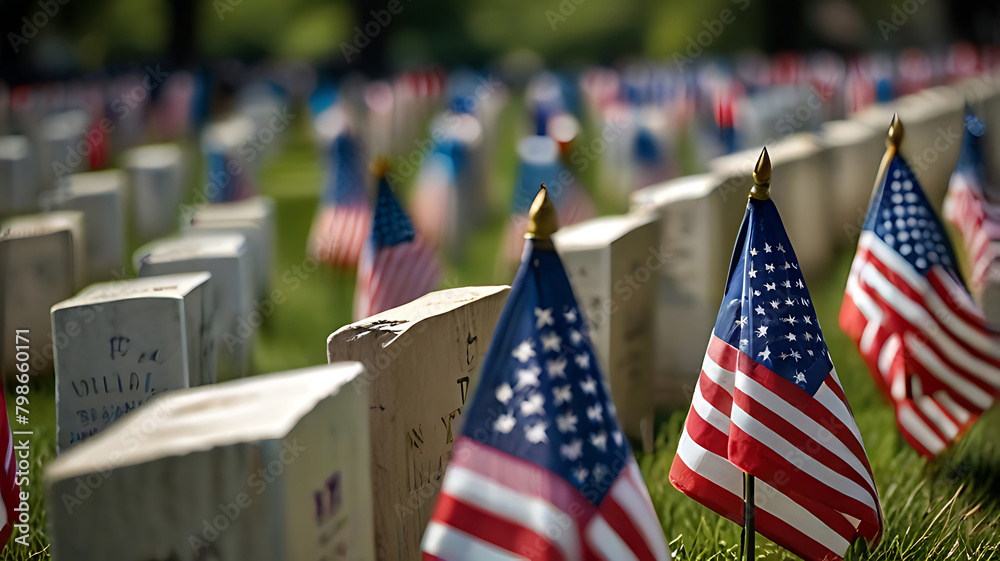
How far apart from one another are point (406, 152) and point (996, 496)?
647 inches

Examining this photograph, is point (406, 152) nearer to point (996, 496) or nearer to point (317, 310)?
point (317, 310)

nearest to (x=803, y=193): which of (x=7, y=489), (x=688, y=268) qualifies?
(x=688, y=268)

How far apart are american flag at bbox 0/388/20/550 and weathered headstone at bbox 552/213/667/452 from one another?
9.18ft

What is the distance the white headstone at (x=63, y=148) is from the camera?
15.1 metres

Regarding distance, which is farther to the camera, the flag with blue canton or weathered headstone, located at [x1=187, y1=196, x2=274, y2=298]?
weathered headstone, located at [x1=187, y1=196, x2=274, y2=298]

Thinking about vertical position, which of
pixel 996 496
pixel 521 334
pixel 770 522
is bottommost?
pixel 996 496

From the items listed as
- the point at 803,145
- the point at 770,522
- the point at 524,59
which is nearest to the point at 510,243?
the point at 803,145

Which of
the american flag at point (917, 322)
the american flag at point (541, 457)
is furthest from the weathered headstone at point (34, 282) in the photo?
the american flag at point (917, 322)

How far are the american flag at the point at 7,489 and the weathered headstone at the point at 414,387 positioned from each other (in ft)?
4.77

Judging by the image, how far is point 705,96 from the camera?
20.9 meters

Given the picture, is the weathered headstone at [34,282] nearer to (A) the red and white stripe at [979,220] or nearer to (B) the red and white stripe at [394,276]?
(B) the red and white stripe at [394,276]

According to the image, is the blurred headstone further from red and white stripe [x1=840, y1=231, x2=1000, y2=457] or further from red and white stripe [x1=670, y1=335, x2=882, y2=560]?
red and white stripe [x1=670, y1=335, x2=882, y2=560]

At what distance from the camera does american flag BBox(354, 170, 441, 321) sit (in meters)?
5.92

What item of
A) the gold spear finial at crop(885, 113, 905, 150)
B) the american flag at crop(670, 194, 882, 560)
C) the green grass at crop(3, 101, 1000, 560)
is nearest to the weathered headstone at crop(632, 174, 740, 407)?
the green grass at crop(3, 101, 1000, 560)
